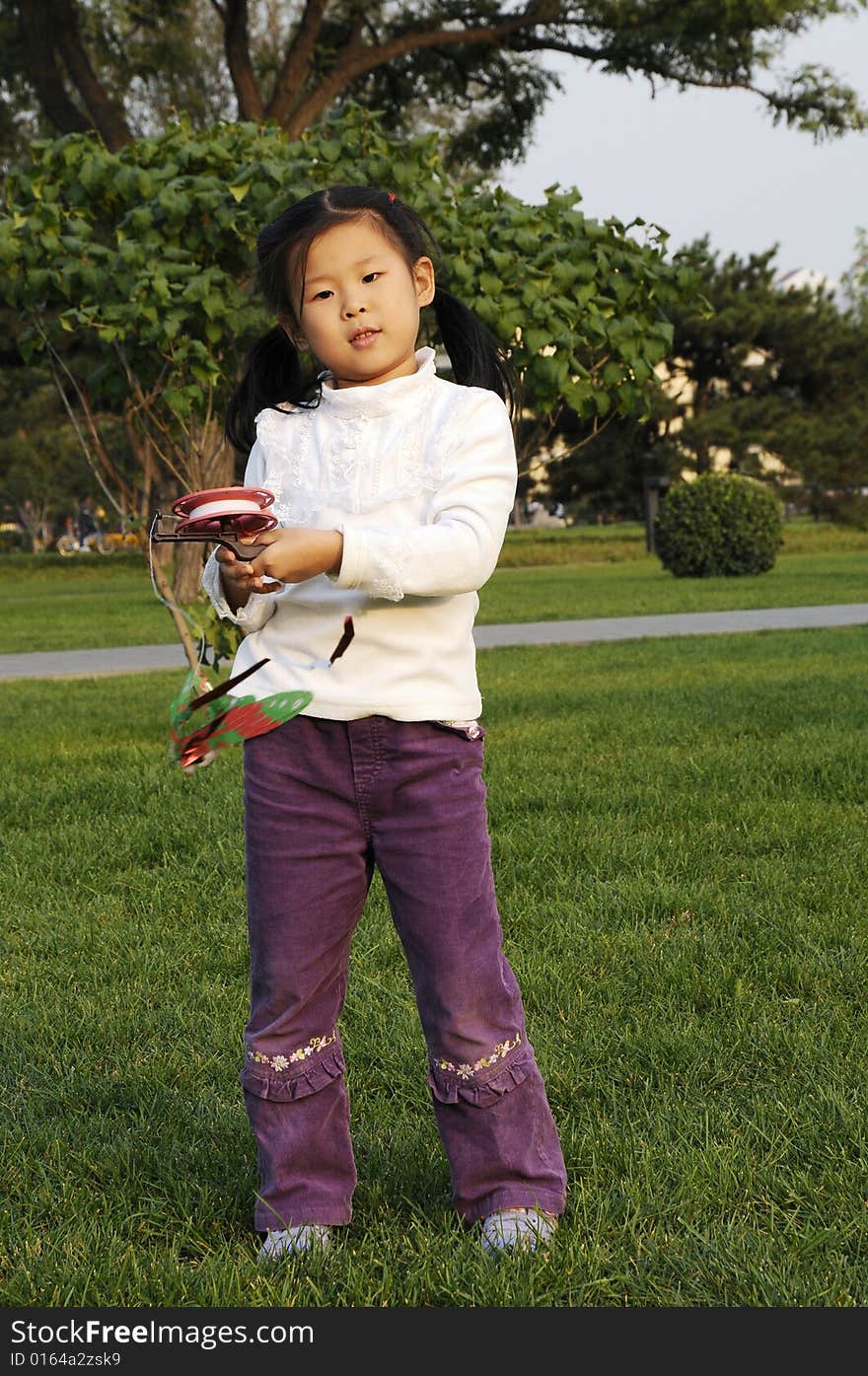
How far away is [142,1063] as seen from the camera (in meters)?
2.81

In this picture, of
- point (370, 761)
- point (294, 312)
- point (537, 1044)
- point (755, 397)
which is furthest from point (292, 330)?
point (755, 397)

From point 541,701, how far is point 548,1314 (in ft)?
17.6

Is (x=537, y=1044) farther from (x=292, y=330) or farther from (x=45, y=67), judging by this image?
(x=45, y=67)

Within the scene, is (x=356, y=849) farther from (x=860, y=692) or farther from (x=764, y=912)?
(x=860, y=692)

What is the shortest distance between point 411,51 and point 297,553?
63.7 ft

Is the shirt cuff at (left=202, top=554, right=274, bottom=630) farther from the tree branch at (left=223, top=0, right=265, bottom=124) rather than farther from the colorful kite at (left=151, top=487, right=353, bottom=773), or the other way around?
the tree branch at (left=223, top=0, right=265, bottom=124)

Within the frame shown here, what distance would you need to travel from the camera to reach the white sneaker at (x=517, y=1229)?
2049 mm

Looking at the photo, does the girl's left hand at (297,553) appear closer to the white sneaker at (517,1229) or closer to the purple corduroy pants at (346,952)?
the purple corduroy pants at (346,952)

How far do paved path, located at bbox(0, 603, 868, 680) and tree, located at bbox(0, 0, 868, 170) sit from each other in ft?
29.8

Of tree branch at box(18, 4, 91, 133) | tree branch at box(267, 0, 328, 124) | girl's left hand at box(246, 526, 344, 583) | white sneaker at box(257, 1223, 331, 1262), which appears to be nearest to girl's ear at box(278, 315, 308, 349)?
girl's left hand at box(246, 526, 344, 583)

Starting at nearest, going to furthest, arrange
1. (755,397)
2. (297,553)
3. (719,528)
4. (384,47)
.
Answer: (297,553) < (719,528) < (384,47) < (755,397)

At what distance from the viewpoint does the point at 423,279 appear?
2.17 metres

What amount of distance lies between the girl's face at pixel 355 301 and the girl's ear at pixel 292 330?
10cm

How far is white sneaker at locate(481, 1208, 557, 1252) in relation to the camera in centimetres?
205
